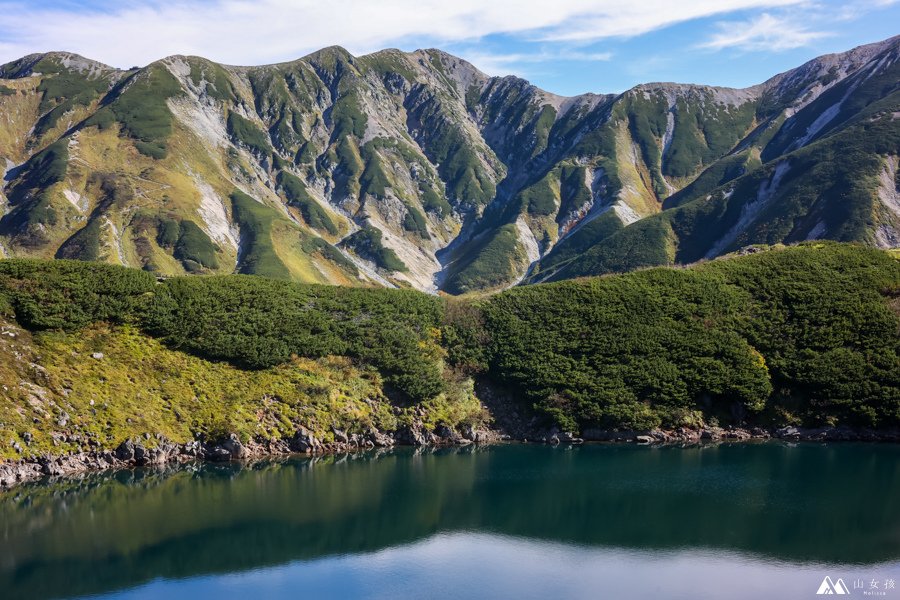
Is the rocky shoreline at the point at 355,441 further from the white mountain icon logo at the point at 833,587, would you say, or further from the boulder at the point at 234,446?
the white mountain icon logo at the point at 833,587

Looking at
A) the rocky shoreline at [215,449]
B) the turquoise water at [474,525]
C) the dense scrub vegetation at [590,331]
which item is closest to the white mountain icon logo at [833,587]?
the turquoise water at [474,525]

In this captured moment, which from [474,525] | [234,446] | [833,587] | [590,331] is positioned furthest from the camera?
[590,331]

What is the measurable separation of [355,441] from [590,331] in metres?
25.6

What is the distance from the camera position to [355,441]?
63.8 m

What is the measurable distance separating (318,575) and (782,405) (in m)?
46.3

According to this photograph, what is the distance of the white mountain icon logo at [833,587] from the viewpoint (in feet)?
108

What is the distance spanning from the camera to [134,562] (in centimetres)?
3881

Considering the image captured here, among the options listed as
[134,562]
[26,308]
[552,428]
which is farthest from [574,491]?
[26,308]

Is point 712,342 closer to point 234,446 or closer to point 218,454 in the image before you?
point 234,446

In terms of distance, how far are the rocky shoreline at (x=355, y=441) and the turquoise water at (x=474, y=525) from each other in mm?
1621

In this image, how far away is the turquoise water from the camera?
3578 centimetres

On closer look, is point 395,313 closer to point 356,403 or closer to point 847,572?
point 356,403

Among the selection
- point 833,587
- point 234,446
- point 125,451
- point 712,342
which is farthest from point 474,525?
point 712,342

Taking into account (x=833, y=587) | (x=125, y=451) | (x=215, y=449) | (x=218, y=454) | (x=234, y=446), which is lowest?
(x=218, y=454)
